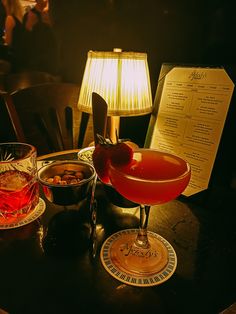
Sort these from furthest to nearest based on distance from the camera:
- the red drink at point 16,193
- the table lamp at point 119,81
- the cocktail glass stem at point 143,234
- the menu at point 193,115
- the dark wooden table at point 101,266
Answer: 1. the table lamp at point 119,81
2. the menu at point 193,115
3. the red drink at point 16,193
4. the cocktail glass stem at point 143,234
5. the dark wooden table at point 101,266

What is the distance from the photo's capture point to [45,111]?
1904 mm

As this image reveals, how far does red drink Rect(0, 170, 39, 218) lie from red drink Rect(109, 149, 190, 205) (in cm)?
34

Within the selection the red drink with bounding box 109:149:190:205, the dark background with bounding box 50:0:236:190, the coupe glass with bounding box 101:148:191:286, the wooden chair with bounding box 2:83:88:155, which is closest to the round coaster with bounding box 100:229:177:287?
the coupe glass with bounding box 101:148:191:286

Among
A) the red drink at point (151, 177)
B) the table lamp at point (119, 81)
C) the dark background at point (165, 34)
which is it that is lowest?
the red drink at point (151, 177)

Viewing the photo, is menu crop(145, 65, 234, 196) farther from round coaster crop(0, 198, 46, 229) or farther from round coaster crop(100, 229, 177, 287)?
round coaster crop(0, 198, 46, 229)

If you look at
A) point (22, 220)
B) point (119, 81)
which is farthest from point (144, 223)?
point (119, 81)

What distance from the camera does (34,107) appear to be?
1.87 m

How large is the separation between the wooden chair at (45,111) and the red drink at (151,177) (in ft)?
3.89

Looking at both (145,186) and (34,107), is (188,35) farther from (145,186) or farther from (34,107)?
(145,186)

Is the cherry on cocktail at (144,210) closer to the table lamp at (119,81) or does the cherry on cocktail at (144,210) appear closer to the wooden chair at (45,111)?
the table lamp at (119,81)

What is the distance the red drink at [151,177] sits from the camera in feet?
2.23

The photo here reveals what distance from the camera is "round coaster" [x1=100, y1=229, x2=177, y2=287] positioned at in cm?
71

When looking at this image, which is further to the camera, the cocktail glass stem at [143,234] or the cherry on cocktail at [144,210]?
the cocktail glass stem at [143,234]

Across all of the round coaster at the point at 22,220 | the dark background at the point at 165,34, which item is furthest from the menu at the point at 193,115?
the round coaster at the point at 22,220
